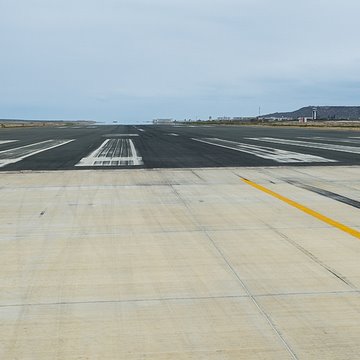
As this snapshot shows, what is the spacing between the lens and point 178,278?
5051 mm

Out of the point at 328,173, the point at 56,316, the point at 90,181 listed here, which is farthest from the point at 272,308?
the point at 328,173

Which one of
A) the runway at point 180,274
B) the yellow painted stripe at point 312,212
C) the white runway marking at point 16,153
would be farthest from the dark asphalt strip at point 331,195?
the white runway marking at point 16,153

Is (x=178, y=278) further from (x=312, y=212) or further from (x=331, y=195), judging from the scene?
(x=331, y=195)

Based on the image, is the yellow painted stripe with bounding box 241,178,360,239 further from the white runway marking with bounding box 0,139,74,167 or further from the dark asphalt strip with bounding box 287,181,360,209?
the white runway marking with bounding box 0,139,74,167

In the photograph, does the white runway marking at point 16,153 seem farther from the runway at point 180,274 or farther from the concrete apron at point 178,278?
the concrete apron at point 178,278

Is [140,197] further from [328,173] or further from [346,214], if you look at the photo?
[328,173]

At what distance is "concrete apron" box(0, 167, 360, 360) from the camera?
3.67 metres

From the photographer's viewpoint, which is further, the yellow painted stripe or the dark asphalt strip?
the dark asphalt strip

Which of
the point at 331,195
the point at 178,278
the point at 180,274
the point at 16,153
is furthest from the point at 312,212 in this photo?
the point at 16,153

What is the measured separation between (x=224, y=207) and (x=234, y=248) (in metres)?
2.75

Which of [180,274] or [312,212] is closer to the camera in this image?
[180,274]

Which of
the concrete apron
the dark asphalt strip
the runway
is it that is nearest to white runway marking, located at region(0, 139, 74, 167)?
the runway

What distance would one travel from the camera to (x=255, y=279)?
501 centimetres

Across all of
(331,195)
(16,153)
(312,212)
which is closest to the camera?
(312,212)
